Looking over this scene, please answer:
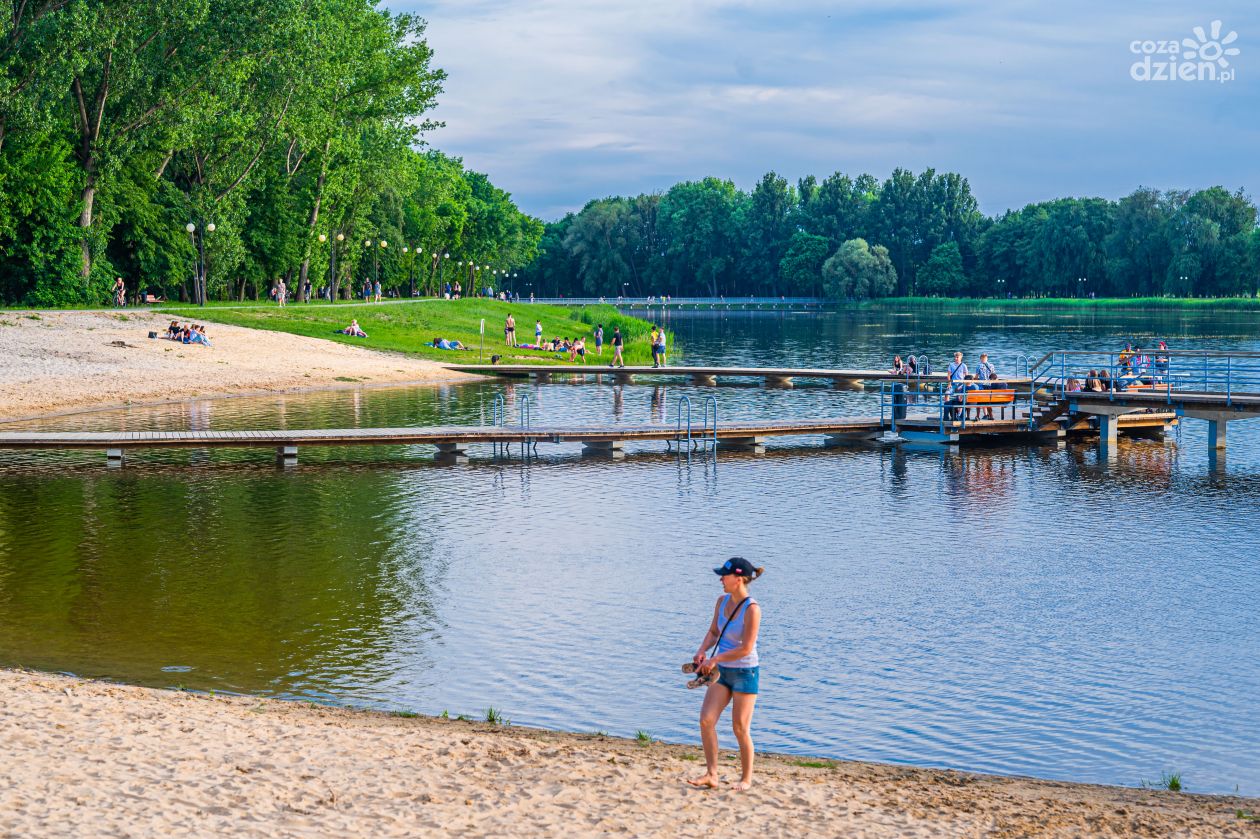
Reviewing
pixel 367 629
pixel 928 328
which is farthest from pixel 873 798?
pixel 928 328

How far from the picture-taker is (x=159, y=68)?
6059 cm

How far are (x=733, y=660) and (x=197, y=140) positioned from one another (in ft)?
217

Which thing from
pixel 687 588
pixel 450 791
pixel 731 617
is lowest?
pixel 687 588

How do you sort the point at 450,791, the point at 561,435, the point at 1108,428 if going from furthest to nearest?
the point at 1108,428
the point at 561,435
the point at 450,791

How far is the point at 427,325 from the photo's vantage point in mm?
77750

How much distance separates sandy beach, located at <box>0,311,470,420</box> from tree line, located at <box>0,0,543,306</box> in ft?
24.2

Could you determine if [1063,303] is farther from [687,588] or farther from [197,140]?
[687,588]

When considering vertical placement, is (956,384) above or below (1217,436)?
above

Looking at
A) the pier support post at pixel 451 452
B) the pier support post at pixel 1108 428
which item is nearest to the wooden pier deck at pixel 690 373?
the pier support post at pixel 1108 428

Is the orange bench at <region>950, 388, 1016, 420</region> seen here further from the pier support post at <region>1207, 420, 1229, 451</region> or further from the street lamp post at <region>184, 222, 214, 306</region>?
the street lamp post at <region>184, 222, 214, 306</region>

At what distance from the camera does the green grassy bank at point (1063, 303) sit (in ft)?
534

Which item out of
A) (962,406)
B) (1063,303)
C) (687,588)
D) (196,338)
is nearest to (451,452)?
(962,406)

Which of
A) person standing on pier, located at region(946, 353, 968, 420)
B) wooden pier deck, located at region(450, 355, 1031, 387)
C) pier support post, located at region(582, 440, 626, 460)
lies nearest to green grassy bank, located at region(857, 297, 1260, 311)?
wooden pier deck, located at region(450, 355, 1031, 387)

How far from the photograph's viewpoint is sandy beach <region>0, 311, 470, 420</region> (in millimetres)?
43781
